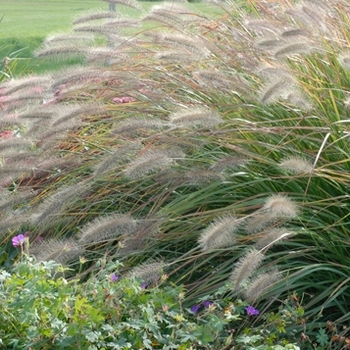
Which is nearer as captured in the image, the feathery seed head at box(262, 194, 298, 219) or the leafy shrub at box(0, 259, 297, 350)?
the leafy shrub at box(0, 259, 297, 350)

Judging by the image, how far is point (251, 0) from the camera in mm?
5090

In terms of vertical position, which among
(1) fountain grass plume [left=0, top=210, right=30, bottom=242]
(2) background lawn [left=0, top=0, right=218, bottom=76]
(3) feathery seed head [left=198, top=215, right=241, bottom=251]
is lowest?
(2) background lawn [left=0, top=0, right=218, bottom=76]

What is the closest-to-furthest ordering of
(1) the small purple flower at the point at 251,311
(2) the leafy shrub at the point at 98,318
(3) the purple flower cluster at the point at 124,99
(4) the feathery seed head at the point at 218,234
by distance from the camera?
(2) the leafy shrub at the point at 98,318 < (4) the feathery seed head at the point at 218,234 < (1) the small purple flower at the point at 251,311 < (3) the purple flower cluster at the point at 124,99

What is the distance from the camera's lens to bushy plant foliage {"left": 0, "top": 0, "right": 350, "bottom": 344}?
3594 millimetres

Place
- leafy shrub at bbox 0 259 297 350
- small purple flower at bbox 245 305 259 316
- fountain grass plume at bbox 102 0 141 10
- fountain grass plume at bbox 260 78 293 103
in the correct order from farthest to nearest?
fountain grass plume at bbox 102 0 141 10 < small purple flower at bbox 245 305 259 316 < fountain grass plume at bbox 260 78 293 103 < leafy shrub at bbox 0 259 297 350

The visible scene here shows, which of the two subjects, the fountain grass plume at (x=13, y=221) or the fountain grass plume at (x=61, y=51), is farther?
the fountain grass plume at (x=61, y=51)

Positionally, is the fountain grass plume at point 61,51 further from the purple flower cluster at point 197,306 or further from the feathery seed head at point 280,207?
the feathery seed head at point 280,207

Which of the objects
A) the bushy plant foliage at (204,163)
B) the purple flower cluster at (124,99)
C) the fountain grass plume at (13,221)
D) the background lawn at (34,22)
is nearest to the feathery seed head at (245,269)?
the bushy plant foliage at (204,163)

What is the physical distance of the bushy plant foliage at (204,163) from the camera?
3594 millimetres

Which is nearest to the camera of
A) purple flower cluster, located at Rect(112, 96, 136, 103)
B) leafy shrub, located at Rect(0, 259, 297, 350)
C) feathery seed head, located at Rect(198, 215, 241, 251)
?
leafy shrub, located at Rect(0, 259, 297, 350)

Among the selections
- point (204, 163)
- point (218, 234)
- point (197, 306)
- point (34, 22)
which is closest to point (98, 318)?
point (218, 234)

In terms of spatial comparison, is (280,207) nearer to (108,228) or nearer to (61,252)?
(108,228)

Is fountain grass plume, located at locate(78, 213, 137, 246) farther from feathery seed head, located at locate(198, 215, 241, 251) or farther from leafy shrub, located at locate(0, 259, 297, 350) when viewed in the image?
Answer: feathery seed head, located at locate(198, 215, 241, 251)

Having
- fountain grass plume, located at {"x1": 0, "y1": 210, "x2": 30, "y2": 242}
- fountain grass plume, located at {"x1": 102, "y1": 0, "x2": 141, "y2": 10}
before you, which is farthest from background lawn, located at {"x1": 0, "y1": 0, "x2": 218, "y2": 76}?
fountain grass plume, located at {"x1": 0, "y1": 210, "x2": 30, "y2": 242}
